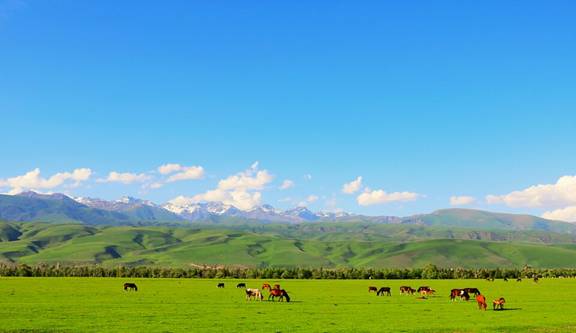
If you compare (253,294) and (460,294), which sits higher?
(253,294)

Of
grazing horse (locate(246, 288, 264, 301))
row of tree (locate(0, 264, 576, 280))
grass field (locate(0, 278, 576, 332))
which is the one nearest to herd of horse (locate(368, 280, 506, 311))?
grass field (locate(0, 278, 576, 332))

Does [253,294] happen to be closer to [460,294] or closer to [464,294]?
[460,294]

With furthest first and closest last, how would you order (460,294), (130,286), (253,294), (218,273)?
(218,273), (130,286), (460,294), (253,294)

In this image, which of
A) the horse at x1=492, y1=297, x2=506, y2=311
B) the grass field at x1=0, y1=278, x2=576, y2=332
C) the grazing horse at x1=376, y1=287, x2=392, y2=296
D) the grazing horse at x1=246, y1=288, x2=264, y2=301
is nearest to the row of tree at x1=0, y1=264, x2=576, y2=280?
the grazing horse at x1=376, y1=287, x2=392, y2=296

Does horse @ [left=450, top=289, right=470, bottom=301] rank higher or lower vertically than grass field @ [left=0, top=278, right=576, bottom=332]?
lower

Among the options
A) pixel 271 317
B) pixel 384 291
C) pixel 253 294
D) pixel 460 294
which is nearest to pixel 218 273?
pixel 384 291

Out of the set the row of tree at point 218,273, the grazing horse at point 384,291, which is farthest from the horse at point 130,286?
the row of tree at point 218,273

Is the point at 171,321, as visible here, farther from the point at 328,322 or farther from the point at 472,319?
the point at 472,319

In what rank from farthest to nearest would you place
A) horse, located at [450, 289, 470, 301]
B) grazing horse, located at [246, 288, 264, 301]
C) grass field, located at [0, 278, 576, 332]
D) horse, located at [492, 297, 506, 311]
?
horse, located at [450, 289, 470, 301], grazing horse, located at [246, 288, 264, 301], horse, located at [492, 297, 506, 311], grass field, located at [0, 278, 576, 332]

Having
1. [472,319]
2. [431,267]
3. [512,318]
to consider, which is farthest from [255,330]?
[431,267]

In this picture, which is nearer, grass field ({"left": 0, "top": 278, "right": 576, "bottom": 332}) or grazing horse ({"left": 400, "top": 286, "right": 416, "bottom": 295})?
grass field ({"left": 0, "top": 278, "right": 576, "bottom": 332})

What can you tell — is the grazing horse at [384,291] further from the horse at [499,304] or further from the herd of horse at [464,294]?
the horse at [499,304]

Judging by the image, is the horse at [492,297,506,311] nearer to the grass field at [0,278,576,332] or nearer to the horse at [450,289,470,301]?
the grass field at [0,278,576,332]

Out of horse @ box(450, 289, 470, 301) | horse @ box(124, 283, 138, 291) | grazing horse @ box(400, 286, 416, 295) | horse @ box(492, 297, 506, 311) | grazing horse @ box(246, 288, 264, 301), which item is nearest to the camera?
horse @ box(492, 297, 506, 311)
